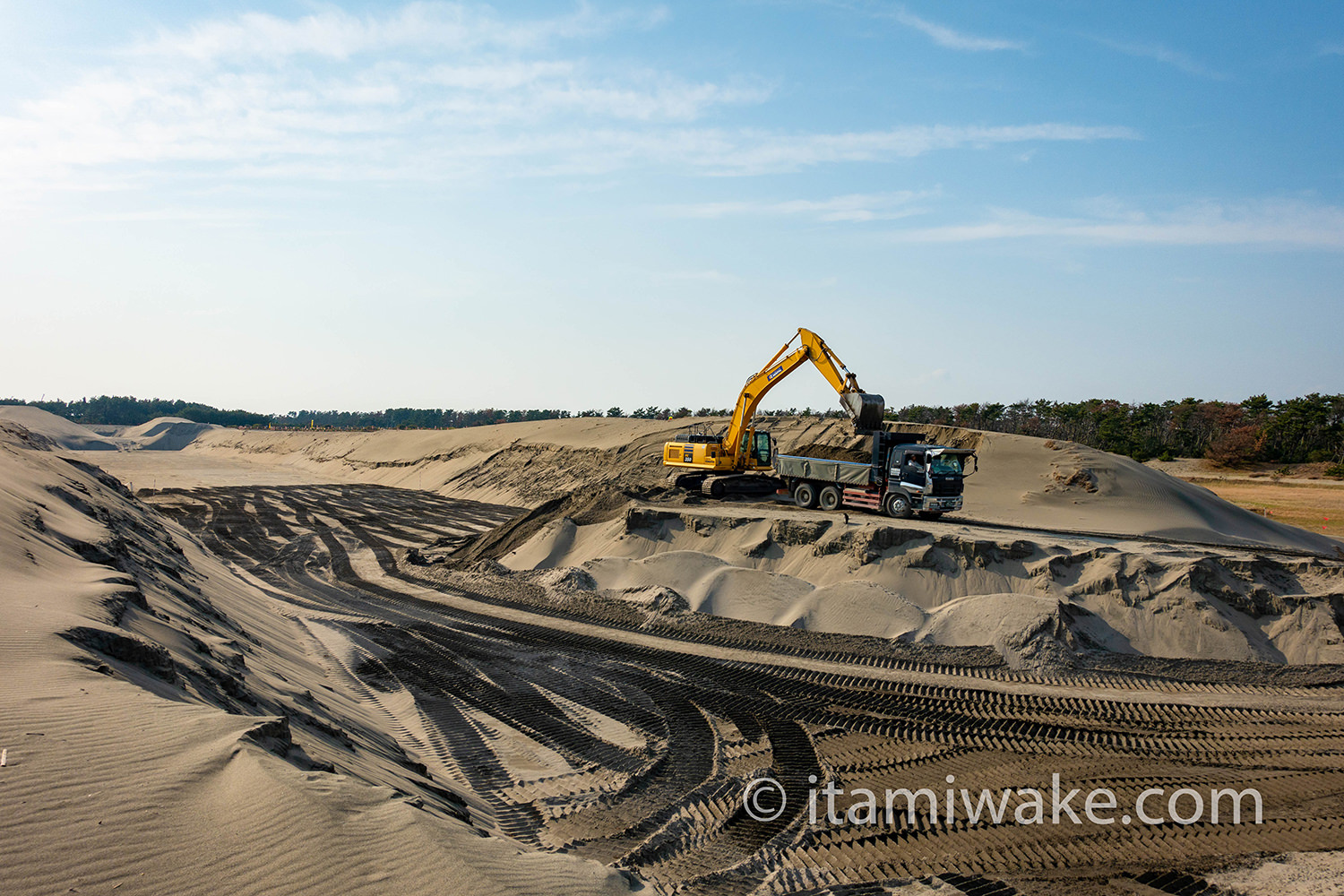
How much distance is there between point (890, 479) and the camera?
20.3 metres

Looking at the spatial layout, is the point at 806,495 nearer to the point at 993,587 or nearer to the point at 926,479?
the point at 926,479

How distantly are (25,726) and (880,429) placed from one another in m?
19.1

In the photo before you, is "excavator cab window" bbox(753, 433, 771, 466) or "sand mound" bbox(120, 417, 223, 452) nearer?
"excavator cab window" bbox(753, 433, 771, 466)

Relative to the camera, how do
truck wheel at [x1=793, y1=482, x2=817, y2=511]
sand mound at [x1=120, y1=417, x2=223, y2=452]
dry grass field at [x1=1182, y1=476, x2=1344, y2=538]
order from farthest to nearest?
sand mound at [x1=120, y1=417, x2=223, y2=452] < dry grass field at [x1=1182, y1=476, x2=1344, y2=538] < truck wheel at [x1=793, y1=482, x2=817, y2=511]

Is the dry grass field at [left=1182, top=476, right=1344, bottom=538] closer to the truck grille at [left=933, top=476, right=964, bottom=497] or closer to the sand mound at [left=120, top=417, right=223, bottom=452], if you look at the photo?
the truck grille at [left=933, top=476, right=964, bottom=497]

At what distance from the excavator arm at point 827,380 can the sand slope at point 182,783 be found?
614 inches

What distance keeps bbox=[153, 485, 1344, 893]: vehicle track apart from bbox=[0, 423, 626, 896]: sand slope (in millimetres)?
1682

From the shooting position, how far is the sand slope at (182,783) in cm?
411

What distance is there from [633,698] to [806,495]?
12.3 metres

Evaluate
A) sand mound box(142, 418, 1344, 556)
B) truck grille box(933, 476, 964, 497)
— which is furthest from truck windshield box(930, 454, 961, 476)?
sand mound box(142, 418, 1344, 556)

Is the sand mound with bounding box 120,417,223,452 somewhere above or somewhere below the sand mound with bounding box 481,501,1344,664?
above

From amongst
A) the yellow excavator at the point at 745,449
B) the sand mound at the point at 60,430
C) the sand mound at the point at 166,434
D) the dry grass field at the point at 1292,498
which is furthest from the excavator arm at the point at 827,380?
the sand mound at the point at 166,434

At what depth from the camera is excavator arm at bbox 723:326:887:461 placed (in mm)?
20969

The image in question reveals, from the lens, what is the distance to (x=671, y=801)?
8039 millimetres
